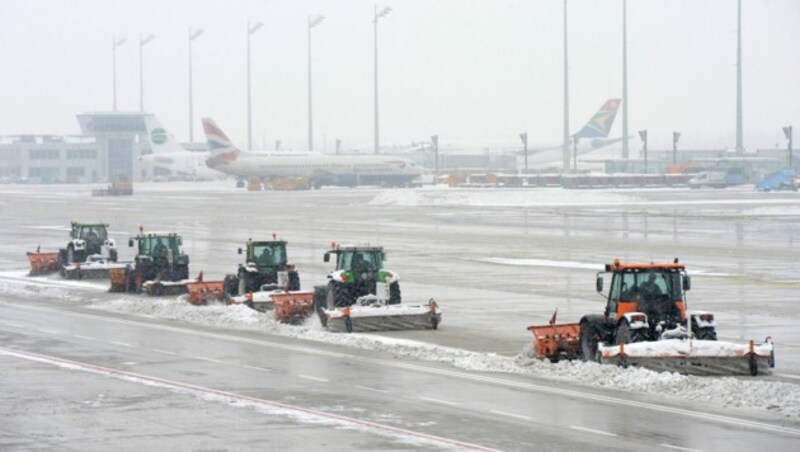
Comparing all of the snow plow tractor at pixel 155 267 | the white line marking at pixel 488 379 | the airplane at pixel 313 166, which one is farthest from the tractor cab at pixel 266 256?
the airplane at pixel 313 166

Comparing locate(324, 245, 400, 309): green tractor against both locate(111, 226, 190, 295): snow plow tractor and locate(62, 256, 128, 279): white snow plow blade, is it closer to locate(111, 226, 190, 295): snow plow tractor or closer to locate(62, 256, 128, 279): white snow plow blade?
locate(111, 226, 190, 295): snow plow tractor

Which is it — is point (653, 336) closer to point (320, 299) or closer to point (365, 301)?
point (365, 301)

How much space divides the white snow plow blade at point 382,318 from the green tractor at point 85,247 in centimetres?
2142

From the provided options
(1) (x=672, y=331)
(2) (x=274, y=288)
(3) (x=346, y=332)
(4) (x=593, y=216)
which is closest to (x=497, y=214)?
(4) (x=593, y=216)

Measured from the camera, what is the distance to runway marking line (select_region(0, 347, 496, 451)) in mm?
20828

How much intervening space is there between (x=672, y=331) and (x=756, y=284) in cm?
2062

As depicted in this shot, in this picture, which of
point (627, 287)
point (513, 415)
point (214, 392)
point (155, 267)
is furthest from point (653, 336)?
point (155, 267)

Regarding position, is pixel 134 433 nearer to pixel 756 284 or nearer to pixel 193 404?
pixel 193 404

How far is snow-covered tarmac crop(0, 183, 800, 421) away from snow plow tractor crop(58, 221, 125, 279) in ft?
4.02

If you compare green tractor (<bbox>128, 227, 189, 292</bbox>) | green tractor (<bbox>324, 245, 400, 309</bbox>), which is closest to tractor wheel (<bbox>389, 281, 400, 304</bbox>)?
green tractor (<bbox>324, 245, 400, 309</bbox>)

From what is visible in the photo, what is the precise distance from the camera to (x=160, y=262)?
47.1 metres

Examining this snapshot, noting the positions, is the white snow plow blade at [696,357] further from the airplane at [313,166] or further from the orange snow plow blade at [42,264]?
the airplane at [313,166]

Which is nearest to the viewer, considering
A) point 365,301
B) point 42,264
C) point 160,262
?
point 365,301

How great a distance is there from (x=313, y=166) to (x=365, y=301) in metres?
140
